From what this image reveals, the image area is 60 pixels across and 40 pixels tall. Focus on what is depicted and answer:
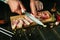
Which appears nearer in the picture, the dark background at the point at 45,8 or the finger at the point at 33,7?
the dark background at the point at 45,8

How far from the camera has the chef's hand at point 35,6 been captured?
126 cm

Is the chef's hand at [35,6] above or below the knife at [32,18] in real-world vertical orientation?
above

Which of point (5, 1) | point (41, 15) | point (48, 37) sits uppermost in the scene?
point (5, 1)

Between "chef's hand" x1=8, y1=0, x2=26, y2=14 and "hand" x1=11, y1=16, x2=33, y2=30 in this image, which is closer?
"hand" x1=11, y1=16, x2=33, y2=30

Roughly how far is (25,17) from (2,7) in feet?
0.75

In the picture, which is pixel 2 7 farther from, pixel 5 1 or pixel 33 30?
pixel 33 30

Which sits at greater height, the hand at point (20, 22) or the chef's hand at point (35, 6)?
the chef's hand at point (35, 6)

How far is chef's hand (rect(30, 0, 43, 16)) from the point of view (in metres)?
1.26

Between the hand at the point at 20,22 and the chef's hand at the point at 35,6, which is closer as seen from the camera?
the hand at the point at 20,22

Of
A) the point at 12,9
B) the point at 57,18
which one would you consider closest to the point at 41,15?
the point at 57,18

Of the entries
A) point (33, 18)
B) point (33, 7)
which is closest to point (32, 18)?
point (33, 18)

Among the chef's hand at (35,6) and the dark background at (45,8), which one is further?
the chef's hand at (35,6)

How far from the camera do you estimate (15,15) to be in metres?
1.25

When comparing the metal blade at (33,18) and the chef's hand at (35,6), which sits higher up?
the chef's hand at (35,6)
